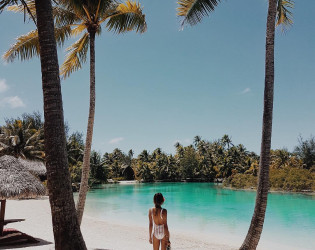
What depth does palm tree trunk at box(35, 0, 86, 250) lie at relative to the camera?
11.8ft

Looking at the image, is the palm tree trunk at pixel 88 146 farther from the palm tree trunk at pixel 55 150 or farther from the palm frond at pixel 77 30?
the palm tree trunk at pixel 55 150

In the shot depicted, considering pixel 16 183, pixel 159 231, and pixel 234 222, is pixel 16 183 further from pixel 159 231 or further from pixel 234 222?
pixel 234 222

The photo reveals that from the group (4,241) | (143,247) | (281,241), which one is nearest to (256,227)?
Result: (143,247)

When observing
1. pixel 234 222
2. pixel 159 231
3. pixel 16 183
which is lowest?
pixel 234 222

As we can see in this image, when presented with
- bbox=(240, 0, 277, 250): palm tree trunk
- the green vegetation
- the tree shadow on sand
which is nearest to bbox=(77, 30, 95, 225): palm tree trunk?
the tree shadow on sand

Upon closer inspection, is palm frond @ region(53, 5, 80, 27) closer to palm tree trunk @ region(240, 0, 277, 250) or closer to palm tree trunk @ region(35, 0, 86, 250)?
palm tree trunk @ region(35, 0, 86, 250)

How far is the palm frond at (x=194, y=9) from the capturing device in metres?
6.72

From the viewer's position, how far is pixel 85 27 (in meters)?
8.56

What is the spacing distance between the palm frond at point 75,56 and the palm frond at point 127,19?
0.92 metres

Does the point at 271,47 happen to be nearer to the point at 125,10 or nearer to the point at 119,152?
the point at 125,10

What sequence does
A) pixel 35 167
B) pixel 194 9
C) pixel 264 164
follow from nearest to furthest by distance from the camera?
1. pixel 264 164
2. pixel 194 9
3. pixel 35 167

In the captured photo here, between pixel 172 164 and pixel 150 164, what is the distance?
4.77 meters

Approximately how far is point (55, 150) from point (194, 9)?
15.9ft

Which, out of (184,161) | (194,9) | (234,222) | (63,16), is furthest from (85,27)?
(184,161)
